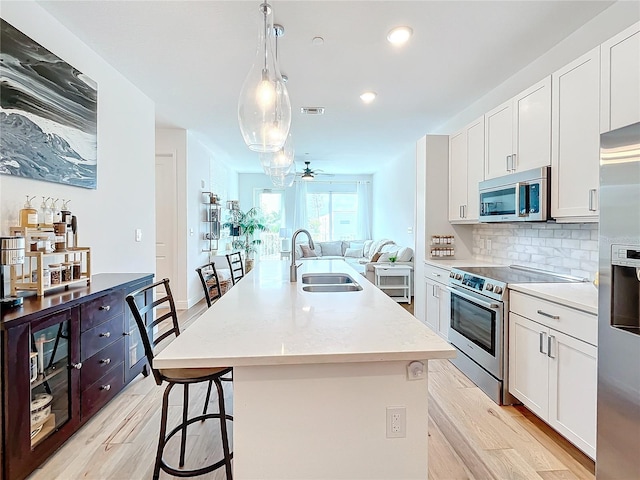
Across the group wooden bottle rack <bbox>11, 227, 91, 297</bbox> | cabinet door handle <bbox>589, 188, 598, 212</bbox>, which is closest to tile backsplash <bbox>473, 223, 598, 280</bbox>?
cabinet door handle <bbox>589, 188, 598, 212</bbox>

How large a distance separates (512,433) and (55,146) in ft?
11.2

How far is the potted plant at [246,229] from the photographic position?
7.90 m

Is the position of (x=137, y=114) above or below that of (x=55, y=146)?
above

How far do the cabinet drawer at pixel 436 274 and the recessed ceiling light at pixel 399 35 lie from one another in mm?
2037

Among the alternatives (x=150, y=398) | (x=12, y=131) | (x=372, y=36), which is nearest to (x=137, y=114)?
(x=12, y=131)

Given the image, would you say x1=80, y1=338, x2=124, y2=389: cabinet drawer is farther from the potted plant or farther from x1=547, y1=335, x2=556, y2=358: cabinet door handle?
the potted plant

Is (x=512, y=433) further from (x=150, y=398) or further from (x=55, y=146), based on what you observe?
(x=55, y=146)

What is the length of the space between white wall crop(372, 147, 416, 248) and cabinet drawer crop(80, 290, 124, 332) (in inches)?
186

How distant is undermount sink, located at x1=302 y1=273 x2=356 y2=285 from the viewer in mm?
2715

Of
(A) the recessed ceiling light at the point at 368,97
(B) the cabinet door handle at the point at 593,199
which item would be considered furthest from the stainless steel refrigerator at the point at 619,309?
(A) the recessed ceiling light at the point at 368,97

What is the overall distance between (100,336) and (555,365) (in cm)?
276

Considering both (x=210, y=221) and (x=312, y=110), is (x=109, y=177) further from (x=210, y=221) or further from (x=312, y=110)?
(x=210, y=221)

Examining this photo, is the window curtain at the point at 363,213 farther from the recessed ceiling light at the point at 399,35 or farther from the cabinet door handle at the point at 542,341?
the cabinet door handle at the point at 542,341

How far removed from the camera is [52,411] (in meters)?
1.93
